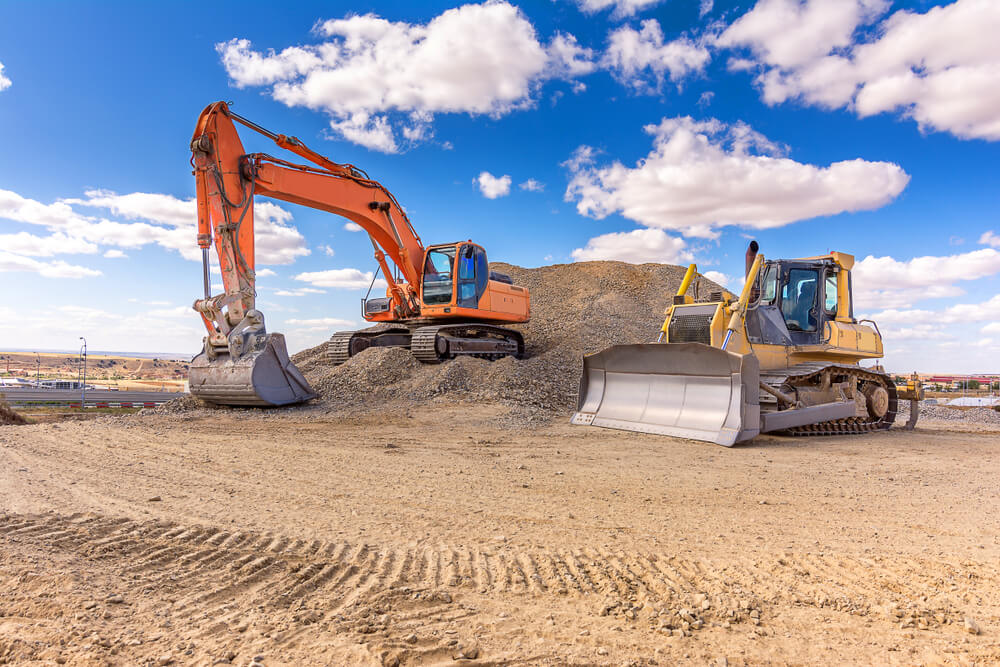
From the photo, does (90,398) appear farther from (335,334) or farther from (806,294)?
(806,294)

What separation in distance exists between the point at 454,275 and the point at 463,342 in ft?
5.05

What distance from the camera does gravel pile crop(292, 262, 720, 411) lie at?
12.2 meters

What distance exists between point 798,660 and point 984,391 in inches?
951

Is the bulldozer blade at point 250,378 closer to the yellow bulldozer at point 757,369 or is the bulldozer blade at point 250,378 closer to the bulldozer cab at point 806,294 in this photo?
the yellow bulldozer at point 757,369

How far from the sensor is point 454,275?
46.1 feet

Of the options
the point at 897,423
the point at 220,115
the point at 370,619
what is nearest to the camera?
the point at 370,619

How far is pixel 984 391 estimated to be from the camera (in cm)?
2108

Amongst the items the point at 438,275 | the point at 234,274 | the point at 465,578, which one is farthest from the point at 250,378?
the point at 465,578

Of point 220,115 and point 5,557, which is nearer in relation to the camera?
point 5,557

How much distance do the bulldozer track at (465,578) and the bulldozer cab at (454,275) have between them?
34.7 feet

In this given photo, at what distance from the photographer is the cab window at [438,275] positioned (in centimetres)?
1416

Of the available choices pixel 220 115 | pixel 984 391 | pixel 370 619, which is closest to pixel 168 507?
pixel 370 619

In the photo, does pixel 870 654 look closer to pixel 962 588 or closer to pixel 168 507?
pixel 962 588

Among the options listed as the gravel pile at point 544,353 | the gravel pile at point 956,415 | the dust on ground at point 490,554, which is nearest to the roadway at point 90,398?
the gravel pile at point 544,353
